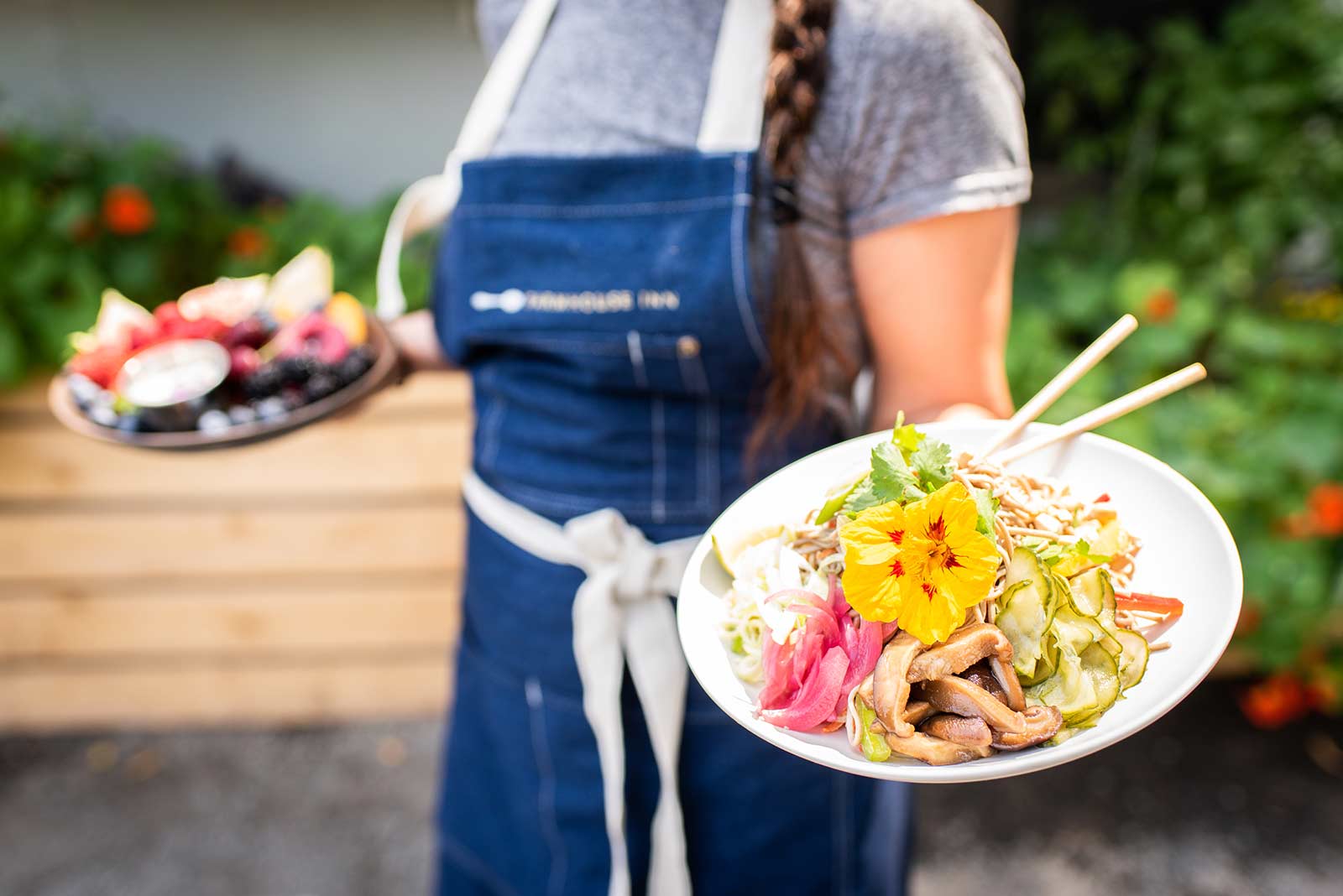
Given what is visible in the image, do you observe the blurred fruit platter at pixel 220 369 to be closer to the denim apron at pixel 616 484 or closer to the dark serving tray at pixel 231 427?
the dark serving tray at pixel 231 427

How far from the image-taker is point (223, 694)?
2.94 meters

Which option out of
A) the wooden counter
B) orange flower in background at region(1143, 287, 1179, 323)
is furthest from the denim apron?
orange flower in background at region(1143, 287, 1179, 323)

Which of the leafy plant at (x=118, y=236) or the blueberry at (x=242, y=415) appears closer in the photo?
the blueberry at (x=242, y=415)

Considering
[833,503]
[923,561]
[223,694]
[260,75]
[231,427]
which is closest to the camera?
[923,561]

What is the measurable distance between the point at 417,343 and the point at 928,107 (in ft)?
3.33

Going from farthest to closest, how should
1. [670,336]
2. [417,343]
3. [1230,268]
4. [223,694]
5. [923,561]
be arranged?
[223,694], [1230,268], [417,343], [670,336], [923,561]

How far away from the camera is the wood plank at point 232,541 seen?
2.68 meters

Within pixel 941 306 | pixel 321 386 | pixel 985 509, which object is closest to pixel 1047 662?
pixel 985 509

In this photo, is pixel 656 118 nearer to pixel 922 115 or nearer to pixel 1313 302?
pixel 922 115

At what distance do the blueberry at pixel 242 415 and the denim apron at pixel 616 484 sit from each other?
12.0 inches

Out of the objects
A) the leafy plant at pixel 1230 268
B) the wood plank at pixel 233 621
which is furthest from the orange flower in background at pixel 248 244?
the leafy plant at pixel 1230 268

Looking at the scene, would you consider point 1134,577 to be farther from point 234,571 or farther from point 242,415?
point 234,571

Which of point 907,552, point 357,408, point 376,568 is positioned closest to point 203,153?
point 376,568

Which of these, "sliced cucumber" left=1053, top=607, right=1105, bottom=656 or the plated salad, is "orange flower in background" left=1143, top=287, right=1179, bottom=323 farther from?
"sliced cucumber" left=1053, top=607, right=1105, bottom=656
